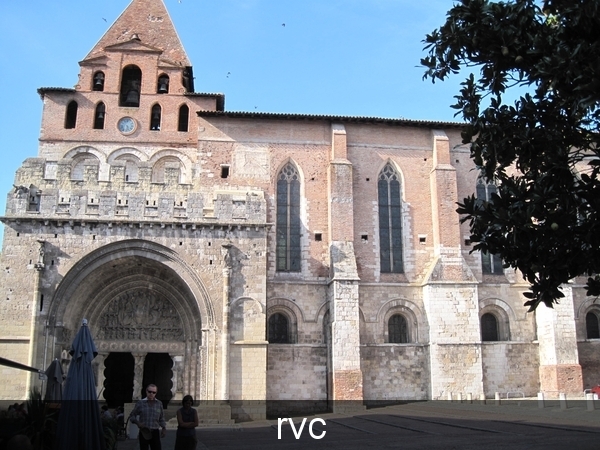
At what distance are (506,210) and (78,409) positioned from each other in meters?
7.35

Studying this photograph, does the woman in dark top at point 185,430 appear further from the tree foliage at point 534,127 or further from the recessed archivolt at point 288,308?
the recessed archivolt at point 288,308

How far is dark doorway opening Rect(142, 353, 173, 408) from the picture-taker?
2609cm

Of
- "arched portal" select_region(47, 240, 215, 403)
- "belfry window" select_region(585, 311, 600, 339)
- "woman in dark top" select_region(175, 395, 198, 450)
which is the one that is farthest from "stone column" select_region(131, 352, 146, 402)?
"belfry window" select_region(585, 311, 600, 339)

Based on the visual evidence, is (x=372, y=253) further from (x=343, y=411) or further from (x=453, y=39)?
(x=453, y=39)

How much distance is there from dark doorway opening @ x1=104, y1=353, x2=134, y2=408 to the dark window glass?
14.7 m

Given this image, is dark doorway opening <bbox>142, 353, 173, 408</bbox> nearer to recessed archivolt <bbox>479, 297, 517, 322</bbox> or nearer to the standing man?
recessed archivolt <bbox>479, 297, 517, 322</bbox>

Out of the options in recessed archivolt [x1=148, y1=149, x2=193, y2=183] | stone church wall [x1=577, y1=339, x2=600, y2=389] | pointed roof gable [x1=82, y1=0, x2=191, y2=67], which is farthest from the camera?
pointed roof gable [x1=82, y1=0, x2=191, y2=67]

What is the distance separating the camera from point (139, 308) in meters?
24.2

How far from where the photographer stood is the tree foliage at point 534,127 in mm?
8352

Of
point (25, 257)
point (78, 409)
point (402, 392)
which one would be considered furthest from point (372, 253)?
point (78, 409)

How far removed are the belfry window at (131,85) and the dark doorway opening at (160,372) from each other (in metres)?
11.5

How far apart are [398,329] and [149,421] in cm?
1792

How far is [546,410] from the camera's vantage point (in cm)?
2144

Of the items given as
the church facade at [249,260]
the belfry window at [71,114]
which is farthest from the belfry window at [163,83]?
the belfry window at [71,114]
